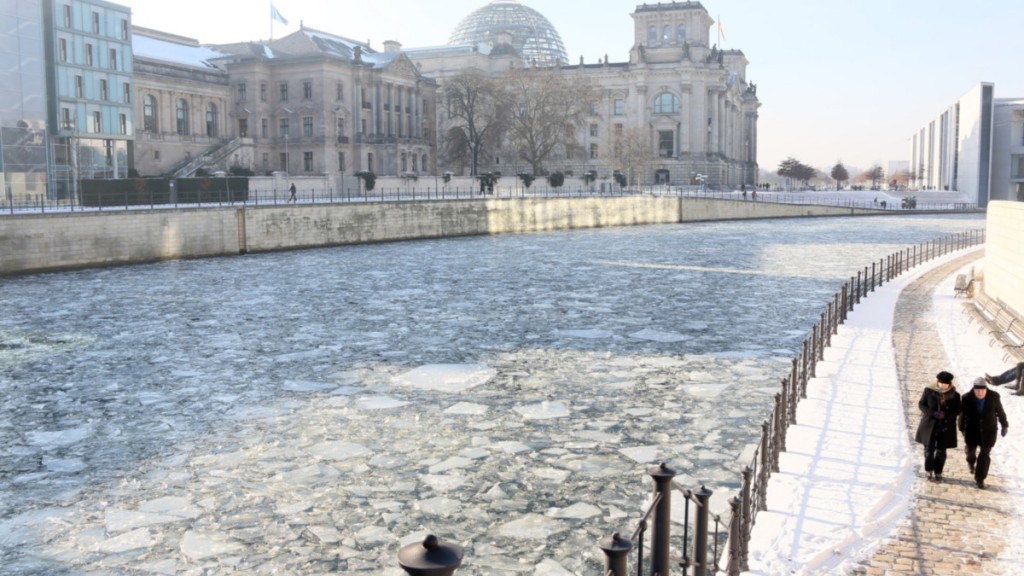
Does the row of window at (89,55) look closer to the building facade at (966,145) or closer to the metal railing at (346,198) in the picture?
the metal railing at (346,198)

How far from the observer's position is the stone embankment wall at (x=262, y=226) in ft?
125

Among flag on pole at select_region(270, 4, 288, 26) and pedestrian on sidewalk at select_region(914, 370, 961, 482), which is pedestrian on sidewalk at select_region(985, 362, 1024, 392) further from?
flag on pole at select_region(270, 4, 288, 26)

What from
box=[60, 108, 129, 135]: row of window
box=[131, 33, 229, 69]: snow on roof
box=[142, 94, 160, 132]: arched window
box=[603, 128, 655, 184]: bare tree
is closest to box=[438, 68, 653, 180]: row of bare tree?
box=[603, 128, 655, 184]: bare tree

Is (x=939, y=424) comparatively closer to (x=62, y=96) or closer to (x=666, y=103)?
(x=62, y=96)

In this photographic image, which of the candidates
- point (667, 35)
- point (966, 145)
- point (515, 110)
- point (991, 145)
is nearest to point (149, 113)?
point (515, 110)

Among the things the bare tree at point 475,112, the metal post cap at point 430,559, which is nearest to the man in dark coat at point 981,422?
the metal post cap at point 430,559

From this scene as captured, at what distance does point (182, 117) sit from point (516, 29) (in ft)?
234

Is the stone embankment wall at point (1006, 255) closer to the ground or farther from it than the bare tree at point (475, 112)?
closer to the ground

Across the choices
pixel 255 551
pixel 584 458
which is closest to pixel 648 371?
pixel 584 458

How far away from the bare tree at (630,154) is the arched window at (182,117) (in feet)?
163

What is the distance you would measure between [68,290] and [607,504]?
26.9m

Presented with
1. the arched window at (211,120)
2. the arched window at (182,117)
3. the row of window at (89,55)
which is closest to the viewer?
the row of window at (89,55)

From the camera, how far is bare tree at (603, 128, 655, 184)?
110 meters

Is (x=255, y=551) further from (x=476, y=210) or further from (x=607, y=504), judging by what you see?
(x=476, y=210)
